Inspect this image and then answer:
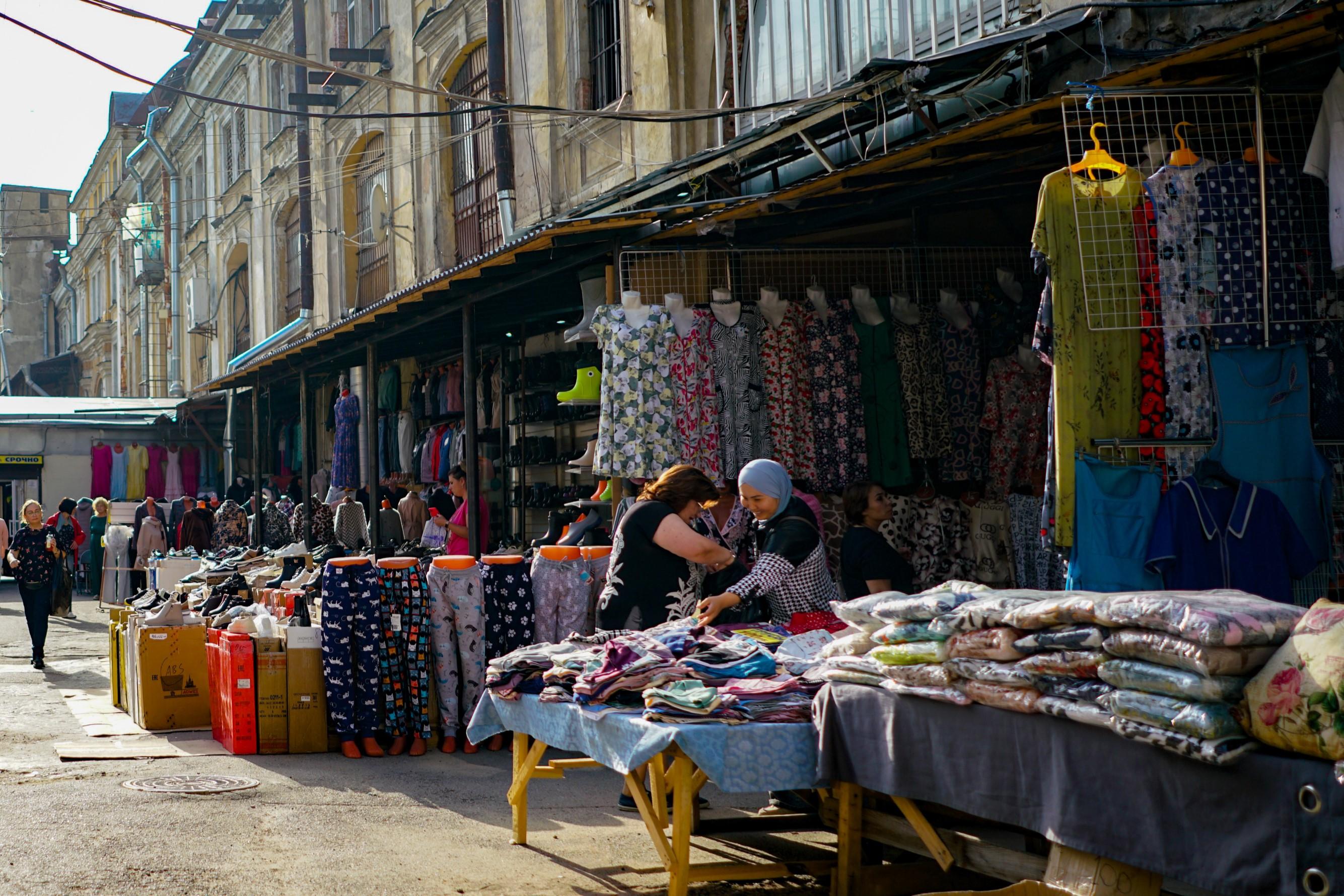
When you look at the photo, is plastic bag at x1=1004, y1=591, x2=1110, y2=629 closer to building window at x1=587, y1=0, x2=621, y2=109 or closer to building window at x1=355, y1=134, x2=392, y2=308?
building window at x1=587, y1=0, x2=621, y2=109

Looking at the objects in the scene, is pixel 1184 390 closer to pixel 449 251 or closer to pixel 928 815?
pixel 928 815

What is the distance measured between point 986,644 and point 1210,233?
8.88 ft

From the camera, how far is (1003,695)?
394 cm

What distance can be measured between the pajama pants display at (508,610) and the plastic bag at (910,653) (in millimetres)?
4229

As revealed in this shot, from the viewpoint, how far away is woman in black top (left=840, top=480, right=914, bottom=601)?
258 inches

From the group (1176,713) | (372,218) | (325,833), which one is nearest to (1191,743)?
(1176,713)

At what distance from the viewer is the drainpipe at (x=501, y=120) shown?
635 inches

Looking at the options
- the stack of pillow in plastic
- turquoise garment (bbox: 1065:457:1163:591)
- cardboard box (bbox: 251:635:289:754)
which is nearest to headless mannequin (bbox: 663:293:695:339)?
cardboard box (bbox: 251:635:289:754)

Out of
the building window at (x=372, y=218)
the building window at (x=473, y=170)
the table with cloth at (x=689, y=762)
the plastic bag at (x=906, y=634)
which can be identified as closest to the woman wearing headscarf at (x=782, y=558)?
the table with cloth at (x=689, y=762)

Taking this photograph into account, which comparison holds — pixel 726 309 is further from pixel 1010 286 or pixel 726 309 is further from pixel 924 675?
pixel 924 675

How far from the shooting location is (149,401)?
28.6 m

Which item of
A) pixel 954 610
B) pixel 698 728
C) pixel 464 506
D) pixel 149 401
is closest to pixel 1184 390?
pixel 954 610

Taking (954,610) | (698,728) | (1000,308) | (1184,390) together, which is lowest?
(698,728)

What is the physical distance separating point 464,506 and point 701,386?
14.8 ft
